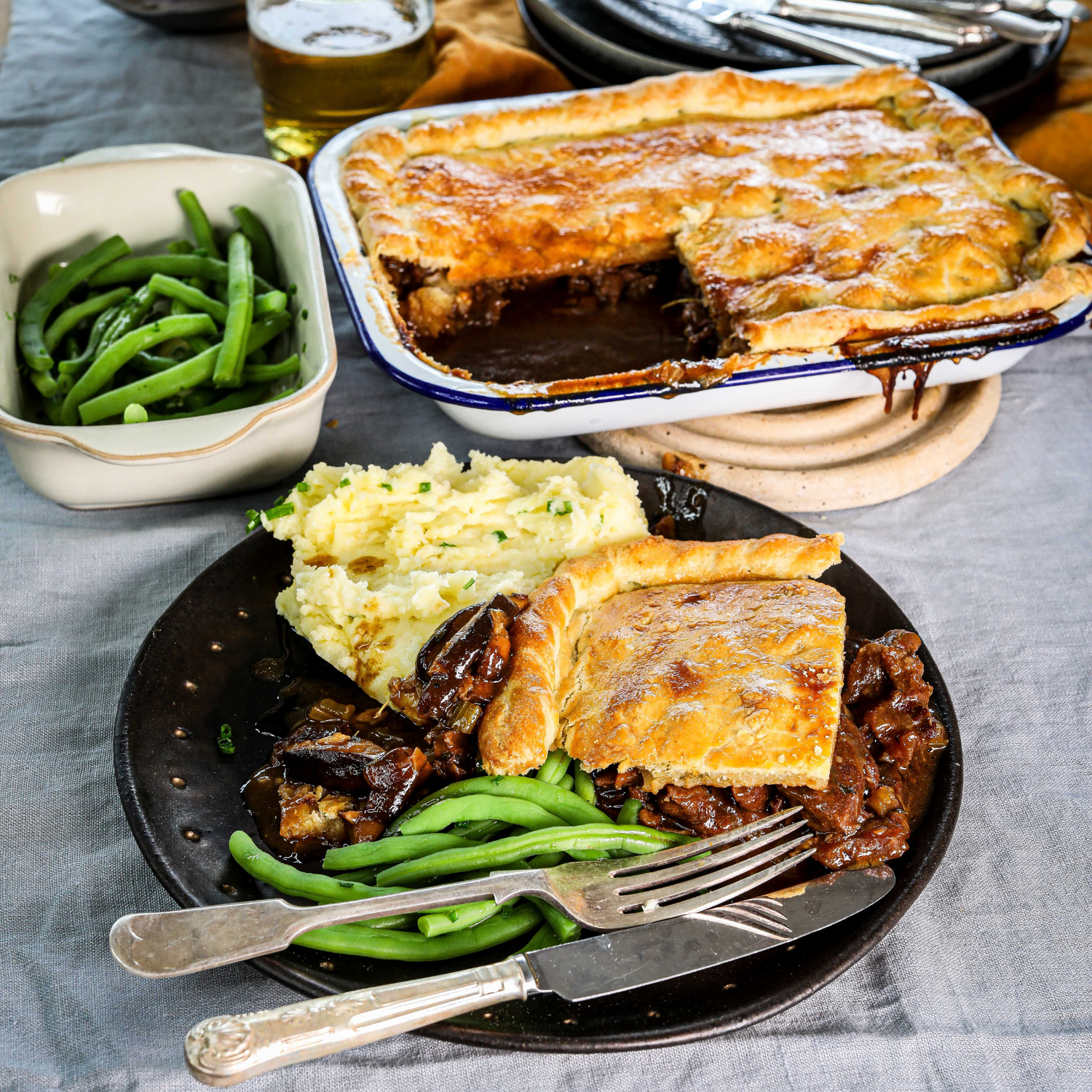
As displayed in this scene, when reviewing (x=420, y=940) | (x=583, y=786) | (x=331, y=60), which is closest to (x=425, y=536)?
(x=583, y=786)

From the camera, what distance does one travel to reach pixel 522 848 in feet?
7.88

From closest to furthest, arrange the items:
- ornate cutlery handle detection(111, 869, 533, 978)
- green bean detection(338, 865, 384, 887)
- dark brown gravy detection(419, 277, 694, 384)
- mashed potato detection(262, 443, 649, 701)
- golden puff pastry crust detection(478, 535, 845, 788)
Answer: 1. ornate cutlery handle detection(111, 869, 533, 978)
2. green bean detection(338, 865, 384, 887)
3. golden puff pastry crust detection(478, 535, 845, 788)
4. mashed potato detection(262, 443, 649, 701)
5. dark brown gravy detection(419, 277, 694, 384)

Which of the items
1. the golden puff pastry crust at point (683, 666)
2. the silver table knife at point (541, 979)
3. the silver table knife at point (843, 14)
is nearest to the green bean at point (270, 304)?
the golden puff pastry crust at point (683, 666)

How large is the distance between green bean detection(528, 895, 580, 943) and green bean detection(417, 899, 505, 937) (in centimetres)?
10

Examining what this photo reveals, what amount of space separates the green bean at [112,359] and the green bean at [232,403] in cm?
16

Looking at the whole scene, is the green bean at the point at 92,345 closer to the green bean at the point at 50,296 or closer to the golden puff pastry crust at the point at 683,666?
the green bean at the point at 50,296

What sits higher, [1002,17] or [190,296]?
[1002,17]

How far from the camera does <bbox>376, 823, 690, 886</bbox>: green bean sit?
237cm

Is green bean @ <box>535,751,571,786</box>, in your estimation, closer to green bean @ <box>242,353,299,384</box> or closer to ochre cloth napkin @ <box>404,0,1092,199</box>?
green bean @ <box>242,353,299,384</box>

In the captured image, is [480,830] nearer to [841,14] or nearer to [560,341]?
[560,341]

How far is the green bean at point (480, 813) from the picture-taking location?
8.13 feet

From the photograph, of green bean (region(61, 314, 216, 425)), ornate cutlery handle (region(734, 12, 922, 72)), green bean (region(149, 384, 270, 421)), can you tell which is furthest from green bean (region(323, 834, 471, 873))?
ornate cutlery handle (region(734, 12, 922, 72))

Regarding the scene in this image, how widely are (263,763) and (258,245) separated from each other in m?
2.28

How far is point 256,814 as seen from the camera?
258 centimetres
